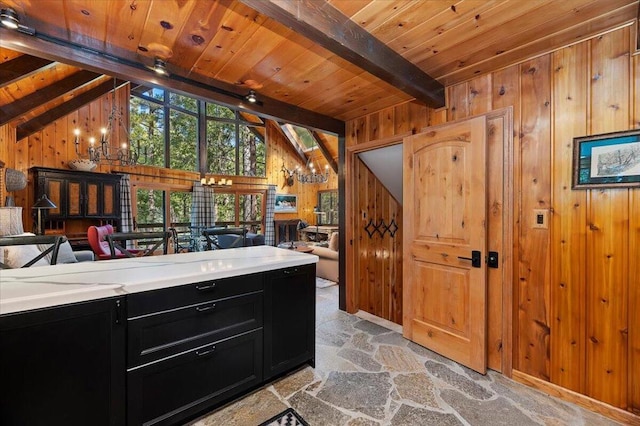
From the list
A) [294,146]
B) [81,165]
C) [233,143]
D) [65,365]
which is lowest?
[65,365]

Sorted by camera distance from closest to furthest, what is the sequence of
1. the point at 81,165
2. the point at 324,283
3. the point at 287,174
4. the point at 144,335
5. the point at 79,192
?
the point at 144,335 → the point at 324,283 → the point at 79,192 → the point at 81,165 → the point at 287,174

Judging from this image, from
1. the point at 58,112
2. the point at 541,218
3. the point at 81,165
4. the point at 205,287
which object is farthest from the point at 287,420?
the point at 58,112

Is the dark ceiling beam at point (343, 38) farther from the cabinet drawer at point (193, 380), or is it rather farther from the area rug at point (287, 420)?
the area rug at point (287, 420)

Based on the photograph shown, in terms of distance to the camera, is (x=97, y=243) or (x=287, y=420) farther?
(x=97, y=243)

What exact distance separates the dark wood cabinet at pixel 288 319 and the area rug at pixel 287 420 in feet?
0.95

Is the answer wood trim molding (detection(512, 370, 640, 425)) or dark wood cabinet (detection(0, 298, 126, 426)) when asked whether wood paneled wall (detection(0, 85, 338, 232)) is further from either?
wood trim molding (detection(512, 370, 640, 425))

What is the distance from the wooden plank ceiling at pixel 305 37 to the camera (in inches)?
61.1

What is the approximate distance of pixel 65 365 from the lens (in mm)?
1318

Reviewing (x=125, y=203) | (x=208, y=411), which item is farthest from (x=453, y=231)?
(x=125, y=203)

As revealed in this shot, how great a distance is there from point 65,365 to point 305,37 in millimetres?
2076

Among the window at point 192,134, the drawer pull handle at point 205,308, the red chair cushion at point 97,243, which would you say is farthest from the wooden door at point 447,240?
the window at point 192,134

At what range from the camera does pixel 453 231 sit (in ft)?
8.11

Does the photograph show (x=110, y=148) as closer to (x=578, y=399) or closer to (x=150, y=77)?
(x=150, y=77)

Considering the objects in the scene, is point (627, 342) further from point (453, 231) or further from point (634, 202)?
point (453, 231)
